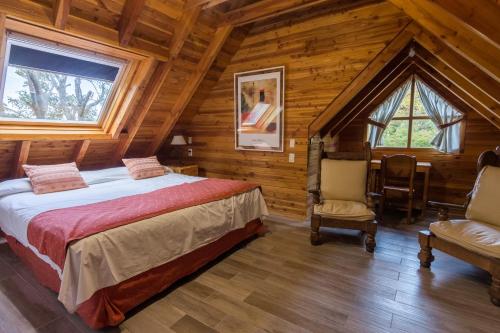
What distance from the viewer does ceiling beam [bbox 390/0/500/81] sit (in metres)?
1.64

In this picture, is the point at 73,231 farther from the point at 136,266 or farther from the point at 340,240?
the point at 340,240

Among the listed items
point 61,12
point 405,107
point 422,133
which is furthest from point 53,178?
point 422,133

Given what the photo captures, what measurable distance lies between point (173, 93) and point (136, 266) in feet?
8.94

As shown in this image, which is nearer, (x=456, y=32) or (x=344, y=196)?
(x=456, y=32)

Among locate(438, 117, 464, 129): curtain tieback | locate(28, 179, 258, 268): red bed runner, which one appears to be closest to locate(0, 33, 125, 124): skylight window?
locate(28, 179, 258, 268): red bed runner

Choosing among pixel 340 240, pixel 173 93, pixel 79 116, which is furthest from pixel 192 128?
pixel 340 240

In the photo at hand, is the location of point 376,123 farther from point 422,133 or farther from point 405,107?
point 422,133

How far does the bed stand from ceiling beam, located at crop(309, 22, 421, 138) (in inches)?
52.1

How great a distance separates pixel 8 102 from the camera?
9.38ft

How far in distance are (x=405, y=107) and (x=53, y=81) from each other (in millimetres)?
5308

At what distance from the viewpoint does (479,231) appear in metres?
2.25

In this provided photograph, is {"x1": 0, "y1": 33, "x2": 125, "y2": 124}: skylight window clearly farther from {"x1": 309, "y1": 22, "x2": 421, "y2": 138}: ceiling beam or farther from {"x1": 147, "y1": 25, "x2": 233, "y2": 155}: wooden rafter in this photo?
{"x1": 309, "y1": 22, "x2": 421, "y2": 138}: ceiling beam

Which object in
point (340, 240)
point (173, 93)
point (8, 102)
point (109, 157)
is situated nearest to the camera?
point (8, 102)

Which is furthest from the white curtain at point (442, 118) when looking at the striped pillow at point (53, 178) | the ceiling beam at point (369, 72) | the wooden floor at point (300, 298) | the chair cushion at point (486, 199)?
the striped pillow at point (53, 178)
